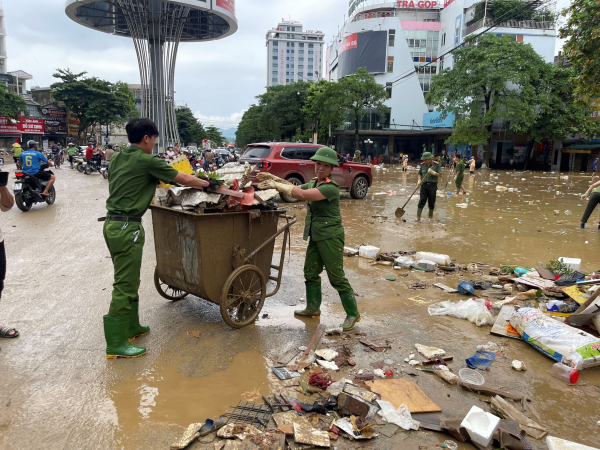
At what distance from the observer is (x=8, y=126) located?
4394 cm

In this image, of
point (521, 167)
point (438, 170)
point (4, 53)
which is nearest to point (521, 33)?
point (521, 167)

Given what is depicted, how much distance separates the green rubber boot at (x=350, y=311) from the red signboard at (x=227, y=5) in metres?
33.8

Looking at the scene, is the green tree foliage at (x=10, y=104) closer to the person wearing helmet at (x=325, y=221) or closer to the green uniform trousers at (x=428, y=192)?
the green uniform trousers at (x=428, y=192)

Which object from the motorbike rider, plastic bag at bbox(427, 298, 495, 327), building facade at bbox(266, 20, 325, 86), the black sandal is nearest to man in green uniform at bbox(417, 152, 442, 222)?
plastic bag at bbox(427, 298, 495, 327)

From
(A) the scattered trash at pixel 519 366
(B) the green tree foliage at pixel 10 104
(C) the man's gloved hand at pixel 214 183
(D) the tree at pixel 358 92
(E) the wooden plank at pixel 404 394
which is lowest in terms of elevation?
(A) the scattered trash at pixel 519 366

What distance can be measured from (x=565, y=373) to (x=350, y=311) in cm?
183

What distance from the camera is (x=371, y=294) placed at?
17.3 ft

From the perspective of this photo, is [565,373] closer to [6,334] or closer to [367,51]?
[6,334]

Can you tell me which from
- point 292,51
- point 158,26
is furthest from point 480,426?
point 292,51

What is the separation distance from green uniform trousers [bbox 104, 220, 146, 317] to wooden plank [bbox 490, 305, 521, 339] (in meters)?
3.39

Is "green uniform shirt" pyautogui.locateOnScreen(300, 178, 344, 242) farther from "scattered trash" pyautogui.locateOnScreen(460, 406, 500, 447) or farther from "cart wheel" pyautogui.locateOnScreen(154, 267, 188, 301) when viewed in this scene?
"scattered trash" pyautogui.locateOnScreen(460, 406, 500, 447)

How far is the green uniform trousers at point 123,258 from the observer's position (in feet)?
11.0

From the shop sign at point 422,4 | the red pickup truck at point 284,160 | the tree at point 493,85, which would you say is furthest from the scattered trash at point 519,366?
the shop sign at point 422,4

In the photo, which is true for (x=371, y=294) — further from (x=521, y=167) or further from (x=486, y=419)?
(x=521, y=167)
